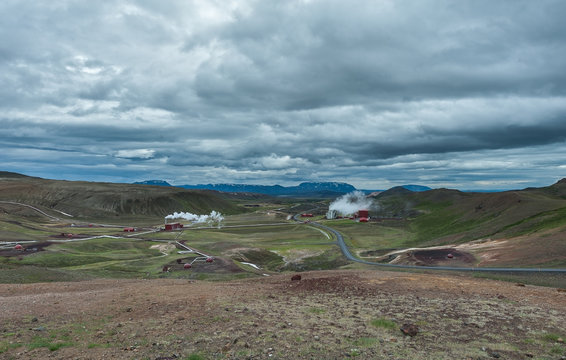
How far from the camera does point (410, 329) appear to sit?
60.9 feet

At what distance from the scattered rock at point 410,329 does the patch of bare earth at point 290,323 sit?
288 mm

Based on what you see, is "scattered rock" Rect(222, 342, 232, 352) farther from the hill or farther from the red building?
the red building

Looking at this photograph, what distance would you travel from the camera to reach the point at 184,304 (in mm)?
25047

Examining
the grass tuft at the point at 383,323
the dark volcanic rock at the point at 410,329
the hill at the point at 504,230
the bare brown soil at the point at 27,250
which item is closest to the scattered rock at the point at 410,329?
the dark volcanic rock at the point at 410,329

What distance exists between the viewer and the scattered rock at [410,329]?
18.3 metres

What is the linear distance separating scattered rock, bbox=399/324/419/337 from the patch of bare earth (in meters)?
0.29

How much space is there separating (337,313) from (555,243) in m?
69.3

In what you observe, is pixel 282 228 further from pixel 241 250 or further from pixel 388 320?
pixel 388 320

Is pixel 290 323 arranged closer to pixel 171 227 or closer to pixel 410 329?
pixel 410 329

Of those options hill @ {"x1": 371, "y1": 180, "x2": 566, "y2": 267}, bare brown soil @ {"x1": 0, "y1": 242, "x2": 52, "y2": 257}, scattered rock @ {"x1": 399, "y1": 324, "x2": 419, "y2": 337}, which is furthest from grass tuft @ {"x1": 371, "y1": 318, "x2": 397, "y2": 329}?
bare brown soil @ {"x1": 0, "y1": 242, "x2": 52, "y2": 257}

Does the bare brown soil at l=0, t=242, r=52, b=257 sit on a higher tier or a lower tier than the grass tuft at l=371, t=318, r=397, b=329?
lower

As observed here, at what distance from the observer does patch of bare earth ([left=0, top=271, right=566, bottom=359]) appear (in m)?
15.9

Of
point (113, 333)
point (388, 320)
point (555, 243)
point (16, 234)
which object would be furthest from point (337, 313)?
point (16, 234)

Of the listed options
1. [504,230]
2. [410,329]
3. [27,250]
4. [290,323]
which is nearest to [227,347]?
[290,323]
